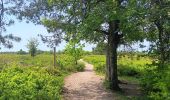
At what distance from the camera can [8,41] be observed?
1808 cm

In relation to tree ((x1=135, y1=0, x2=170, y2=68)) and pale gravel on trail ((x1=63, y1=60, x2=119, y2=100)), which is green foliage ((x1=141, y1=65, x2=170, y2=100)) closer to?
tree ((x1=135, y1=0, x2=170, y2=68))

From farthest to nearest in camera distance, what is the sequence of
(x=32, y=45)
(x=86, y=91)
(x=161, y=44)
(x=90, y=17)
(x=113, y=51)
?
(x=32, y=45) < (x=113, y=51) < (x=86, y=91) < (x=161, y=44) < (x=90, y=17)

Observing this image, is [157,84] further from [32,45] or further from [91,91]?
[32,45]

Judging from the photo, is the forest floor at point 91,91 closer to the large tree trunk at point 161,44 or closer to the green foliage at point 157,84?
the large tree trunk at point 161,44

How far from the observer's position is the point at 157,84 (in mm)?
13578

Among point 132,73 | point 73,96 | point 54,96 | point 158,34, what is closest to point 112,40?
point 158,34

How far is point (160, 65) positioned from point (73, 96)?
472 cm

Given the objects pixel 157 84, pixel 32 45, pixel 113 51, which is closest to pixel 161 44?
pixel 113 51

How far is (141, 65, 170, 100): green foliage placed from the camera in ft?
41.3

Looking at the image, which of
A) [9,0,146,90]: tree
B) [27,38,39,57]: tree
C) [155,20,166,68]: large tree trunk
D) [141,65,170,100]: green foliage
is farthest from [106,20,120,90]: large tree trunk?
[27,38,39,57]: tree

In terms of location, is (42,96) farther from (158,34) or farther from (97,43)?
(97,43)

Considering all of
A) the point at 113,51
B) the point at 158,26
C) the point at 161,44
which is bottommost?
the point at 113,51

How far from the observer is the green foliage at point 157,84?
1258 centimetres

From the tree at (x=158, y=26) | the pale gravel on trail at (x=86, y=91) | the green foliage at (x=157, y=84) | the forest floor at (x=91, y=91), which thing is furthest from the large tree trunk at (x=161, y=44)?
the pale gravel on trail at (x=86, y=91)
